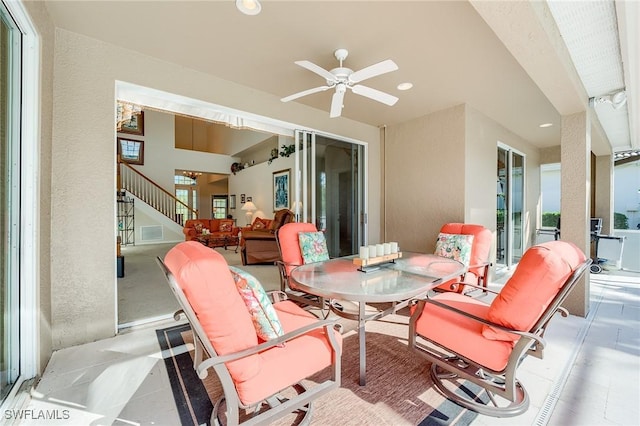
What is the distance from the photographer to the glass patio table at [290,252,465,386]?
64.8 inches

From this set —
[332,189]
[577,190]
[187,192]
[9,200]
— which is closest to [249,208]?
[187,192]

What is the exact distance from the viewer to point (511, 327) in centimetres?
136

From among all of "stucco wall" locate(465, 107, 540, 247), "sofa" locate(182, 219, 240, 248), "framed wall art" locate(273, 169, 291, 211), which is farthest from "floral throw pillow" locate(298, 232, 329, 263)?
"sofa" locate(182, 219, 240, 248)

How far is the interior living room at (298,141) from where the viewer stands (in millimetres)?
1646

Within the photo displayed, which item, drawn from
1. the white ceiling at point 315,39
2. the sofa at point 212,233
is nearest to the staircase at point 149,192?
the sofa at point 212,233

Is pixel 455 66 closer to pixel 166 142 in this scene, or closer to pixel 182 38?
pixel 182 38

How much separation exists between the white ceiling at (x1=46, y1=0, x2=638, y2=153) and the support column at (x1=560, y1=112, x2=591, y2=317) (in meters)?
0.37

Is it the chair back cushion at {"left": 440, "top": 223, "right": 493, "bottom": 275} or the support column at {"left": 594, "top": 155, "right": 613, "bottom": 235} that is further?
the support column at {"left": 594, "top": 155, "right": 613, "bottom": 235}

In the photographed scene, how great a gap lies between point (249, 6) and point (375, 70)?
3.42 feet

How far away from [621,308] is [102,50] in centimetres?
622

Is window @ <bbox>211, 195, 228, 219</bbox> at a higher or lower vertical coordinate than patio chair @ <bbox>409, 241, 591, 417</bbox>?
higher

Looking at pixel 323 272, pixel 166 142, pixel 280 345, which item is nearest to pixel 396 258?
pixel 323 272

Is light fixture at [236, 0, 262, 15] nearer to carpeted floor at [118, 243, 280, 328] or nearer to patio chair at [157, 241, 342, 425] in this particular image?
patio chair at [157, 241, 342, 425]

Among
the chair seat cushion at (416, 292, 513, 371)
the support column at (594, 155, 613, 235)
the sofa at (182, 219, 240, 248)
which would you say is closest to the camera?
the chair seat cushion at (416, 292, 513, 371)
